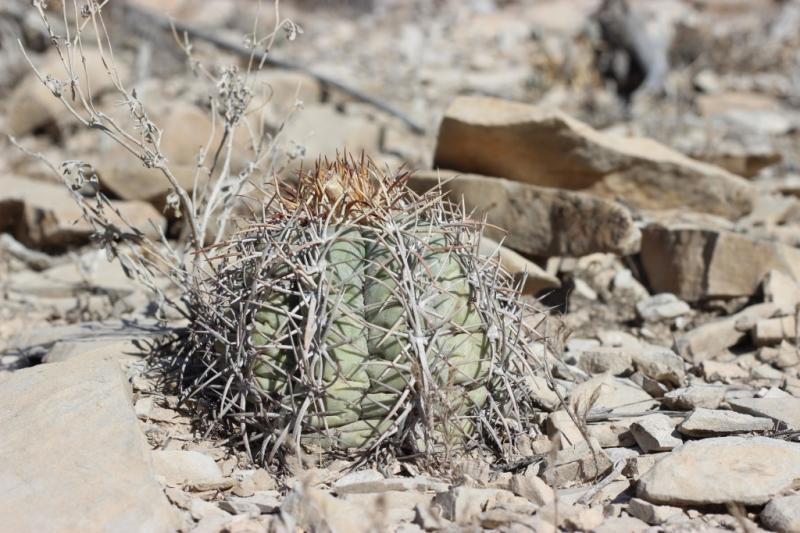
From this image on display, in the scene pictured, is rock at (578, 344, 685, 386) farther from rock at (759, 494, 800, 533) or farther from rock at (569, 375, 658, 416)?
rock at (759, 494, 800, 533)

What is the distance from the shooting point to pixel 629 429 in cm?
336

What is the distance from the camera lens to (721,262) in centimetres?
492

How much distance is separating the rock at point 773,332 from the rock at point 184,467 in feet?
8.68

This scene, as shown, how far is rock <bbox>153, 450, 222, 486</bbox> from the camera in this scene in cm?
296

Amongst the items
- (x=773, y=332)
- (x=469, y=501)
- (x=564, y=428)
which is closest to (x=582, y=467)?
(x=564, y=428)

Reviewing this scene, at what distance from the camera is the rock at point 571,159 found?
5355 mm

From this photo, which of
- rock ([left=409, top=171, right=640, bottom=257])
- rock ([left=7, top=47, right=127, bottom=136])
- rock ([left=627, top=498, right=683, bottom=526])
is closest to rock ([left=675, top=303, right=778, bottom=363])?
rock ([left=409, top=171, right=640, bottom=257])

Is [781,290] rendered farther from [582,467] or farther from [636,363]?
[582,467]

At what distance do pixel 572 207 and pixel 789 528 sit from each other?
240cm

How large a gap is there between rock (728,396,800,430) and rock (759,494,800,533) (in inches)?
24.1

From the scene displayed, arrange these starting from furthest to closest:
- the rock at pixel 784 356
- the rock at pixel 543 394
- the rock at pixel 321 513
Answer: the rock at pixel 784 356
the rock at pixel 543 394
the rock at pixel 321 513

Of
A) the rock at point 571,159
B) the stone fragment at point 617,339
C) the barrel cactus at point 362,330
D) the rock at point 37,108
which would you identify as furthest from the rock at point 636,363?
the rock at point 37,108

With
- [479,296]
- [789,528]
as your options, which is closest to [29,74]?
[479,296]

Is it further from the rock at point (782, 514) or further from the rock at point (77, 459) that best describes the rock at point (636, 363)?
the rock at point (77, 459)
